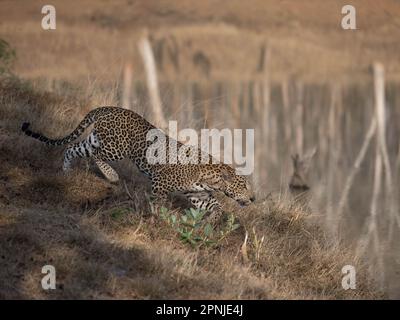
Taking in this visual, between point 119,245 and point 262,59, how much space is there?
17.4 metres

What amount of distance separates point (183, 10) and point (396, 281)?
15.7 metres

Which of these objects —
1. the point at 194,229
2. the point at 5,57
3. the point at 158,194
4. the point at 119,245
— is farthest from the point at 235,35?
the point at 119,245

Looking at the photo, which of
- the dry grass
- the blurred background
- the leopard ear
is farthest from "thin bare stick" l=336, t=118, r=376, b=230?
the leopard ear

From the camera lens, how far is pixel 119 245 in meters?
9.09

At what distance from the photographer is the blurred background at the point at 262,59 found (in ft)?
68.7

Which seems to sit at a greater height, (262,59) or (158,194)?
(262,59)

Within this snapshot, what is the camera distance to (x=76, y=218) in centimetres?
961

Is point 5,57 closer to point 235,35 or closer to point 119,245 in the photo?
point 119,245

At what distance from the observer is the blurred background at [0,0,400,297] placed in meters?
20.9

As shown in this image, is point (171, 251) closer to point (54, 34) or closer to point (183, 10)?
point (54, 34)

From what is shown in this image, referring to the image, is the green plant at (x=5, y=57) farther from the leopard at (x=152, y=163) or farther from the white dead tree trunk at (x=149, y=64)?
the white dead tree trunk at (x=149, y=64)

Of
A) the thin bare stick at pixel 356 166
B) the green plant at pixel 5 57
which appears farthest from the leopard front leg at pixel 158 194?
the green plant at pixel 5 57

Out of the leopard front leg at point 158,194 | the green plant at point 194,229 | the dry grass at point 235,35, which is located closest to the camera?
the green plant at point 194,229

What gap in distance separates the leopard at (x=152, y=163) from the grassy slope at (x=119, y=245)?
263 millimetres
